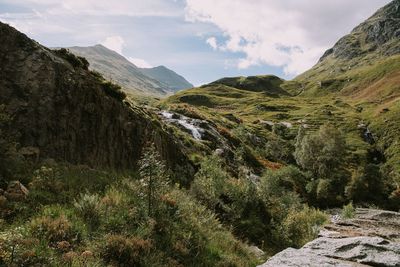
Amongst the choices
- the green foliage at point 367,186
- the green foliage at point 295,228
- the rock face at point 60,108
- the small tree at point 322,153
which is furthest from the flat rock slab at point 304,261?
the small tree at point 322,153

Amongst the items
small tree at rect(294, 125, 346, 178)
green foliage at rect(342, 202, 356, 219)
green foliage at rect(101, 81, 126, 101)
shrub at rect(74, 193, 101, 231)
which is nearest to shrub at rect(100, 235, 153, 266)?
shrub at rect(74, 193, 101, 231)

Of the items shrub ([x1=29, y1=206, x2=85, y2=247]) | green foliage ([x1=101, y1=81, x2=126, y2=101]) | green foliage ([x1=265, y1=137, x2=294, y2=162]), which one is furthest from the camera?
green foliage ([x1=265, y1=137, x2=294, y2=162])

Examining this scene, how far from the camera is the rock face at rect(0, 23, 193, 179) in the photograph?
22859 mm

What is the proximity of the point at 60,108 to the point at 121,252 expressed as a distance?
14.7m

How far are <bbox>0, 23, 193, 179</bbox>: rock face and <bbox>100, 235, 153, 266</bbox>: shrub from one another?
34.8ft

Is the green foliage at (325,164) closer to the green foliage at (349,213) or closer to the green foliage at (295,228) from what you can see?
the green foliage at (295,228)

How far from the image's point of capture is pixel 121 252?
505 inches

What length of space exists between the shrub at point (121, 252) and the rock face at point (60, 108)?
10618 mm

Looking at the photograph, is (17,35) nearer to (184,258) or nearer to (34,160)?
(34,160)

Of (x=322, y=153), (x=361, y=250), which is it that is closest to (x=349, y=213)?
(x=361, y=250)

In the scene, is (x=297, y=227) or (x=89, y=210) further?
(x=297, y=227)

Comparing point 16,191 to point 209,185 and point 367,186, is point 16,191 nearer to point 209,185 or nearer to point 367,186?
point 209,185

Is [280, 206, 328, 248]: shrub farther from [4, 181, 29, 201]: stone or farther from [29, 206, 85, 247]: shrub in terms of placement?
[4, 181, 29, 201]: stone

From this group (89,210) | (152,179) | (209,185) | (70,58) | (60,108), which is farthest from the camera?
(209,185)
